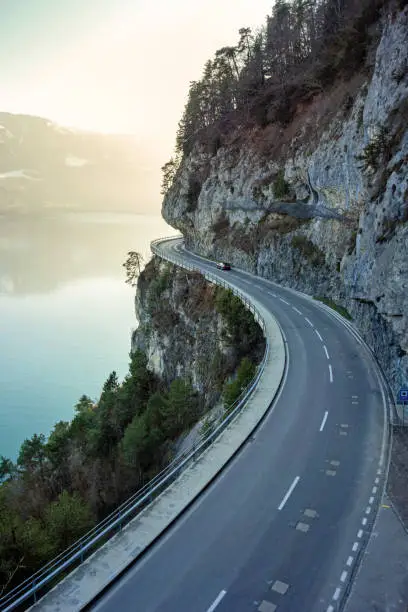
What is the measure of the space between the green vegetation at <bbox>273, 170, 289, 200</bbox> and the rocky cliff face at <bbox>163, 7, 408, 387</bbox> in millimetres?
121

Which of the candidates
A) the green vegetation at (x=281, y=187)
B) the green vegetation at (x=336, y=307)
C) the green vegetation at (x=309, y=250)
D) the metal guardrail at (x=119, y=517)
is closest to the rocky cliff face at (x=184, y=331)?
the metal guardrail at (x=119, y=517)

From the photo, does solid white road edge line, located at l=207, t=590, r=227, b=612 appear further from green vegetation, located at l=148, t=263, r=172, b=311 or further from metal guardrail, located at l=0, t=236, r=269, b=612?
green vegetation, located at l=148, t=263, r=172, b=311

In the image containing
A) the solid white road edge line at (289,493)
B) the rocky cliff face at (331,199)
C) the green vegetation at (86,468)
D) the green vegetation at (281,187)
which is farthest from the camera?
the green vegetation at (281,187)

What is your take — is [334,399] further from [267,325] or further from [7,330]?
[7,330]

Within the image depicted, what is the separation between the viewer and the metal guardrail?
37.7 feet

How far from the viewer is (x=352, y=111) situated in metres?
37.8

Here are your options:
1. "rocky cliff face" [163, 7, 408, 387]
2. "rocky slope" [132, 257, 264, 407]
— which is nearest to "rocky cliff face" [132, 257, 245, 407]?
"rocky slope" [132, 257, 264, 407]

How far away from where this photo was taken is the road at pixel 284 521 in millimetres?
10898

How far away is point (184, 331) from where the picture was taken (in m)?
48.5

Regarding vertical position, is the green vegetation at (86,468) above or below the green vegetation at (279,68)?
below

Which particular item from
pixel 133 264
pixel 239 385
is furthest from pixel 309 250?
pixel 133 264

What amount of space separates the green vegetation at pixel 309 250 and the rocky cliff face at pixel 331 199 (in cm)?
12

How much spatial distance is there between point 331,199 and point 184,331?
2125cm

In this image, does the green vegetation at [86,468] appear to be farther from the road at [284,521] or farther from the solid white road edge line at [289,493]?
the solid white road edge line at [289,493]
